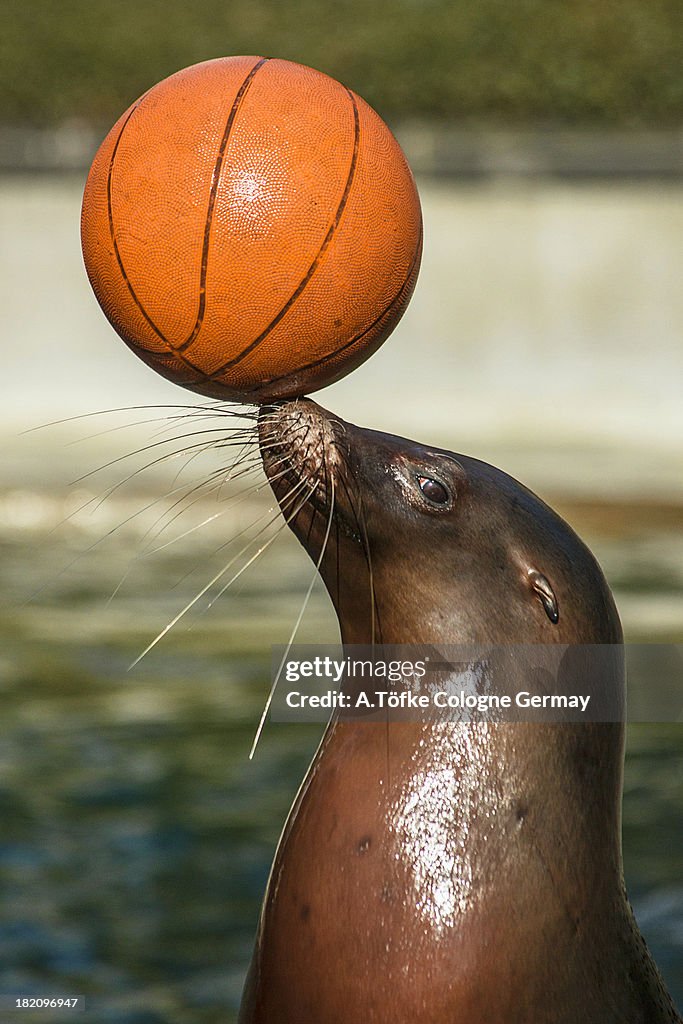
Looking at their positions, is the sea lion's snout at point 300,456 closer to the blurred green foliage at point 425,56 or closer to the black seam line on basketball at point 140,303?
the black seam line on basketball at point 140,303

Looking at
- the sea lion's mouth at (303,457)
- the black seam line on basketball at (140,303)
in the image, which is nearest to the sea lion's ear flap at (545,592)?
the sea lion's mouth at (303,457)

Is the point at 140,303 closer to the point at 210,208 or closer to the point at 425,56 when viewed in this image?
the point at 210,208

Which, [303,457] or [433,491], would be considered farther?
[433,491]

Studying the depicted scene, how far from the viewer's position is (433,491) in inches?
114

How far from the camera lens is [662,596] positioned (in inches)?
312

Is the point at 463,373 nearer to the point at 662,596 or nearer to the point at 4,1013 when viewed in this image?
the point at 662,596

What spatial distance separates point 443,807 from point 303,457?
64 centimetres

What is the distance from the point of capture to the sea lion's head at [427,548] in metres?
2.84

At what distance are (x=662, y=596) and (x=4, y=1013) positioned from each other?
4.83 metres

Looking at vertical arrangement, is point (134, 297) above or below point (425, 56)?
above

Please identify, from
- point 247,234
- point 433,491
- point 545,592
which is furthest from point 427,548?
point 247,234

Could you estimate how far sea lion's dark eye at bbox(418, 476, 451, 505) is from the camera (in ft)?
9.46

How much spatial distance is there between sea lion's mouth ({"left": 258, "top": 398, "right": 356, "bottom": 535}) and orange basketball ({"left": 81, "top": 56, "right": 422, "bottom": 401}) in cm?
29

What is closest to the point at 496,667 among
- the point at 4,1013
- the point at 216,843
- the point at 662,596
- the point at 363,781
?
the point at 363,781
